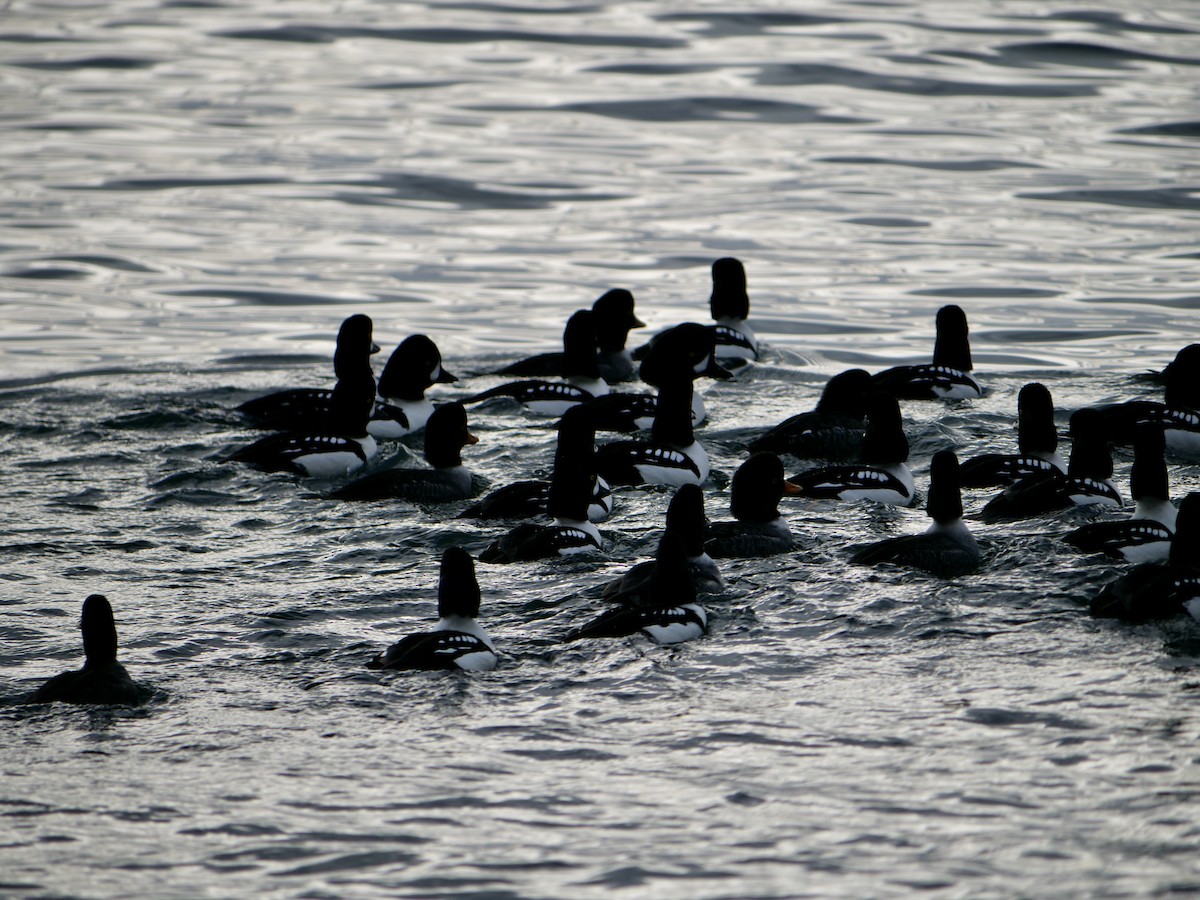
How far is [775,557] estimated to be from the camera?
10.2 m

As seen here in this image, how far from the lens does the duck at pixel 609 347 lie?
14.9m

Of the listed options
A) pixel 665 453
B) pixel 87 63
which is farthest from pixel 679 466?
pixel 87 63

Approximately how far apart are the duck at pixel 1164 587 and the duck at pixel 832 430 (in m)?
3.57

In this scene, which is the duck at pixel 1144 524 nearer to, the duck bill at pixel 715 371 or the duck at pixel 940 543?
the duck at pixel 940 543

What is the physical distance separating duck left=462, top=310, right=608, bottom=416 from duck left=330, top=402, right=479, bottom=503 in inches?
82.5

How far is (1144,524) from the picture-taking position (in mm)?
9969

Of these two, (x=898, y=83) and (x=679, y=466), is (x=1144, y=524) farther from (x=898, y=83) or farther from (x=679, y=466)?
(x=898, y=83)

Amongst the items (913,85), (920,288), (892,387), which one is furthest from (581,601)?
(913,85)

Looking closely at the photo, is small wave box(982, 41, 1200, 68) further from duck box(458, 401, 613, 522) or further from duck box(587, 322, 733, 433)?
duck box(458, 401, 613, 522)

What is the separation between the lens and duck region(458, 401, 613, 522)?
35.1 ft

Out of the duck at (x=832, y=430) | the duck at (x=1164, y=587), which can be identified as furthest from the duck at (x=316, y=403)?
the duck at (x=1164, y=587)

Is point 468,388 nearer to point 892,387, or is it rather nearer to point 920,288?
point 892,387

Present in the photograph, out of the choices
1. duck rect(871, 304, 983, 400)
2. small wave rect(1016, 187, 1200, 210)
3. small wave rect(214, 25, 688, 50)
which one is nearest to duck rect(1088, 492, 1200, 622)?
duck rect(871, 304, 983, 400)

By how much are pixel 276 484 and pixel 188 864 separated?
19.0 feet
